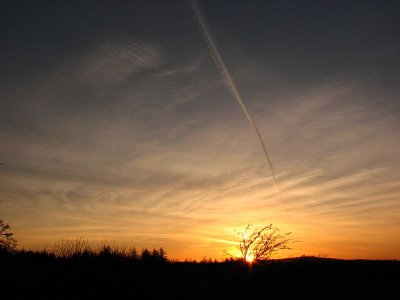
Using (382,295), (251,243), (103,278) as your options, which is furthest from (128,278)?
(251,243)

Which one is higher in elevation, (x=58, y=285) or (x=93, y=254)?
(x=93, y=254)

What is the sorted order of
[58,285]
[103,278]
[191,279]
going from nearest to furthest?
[58,285], [103,278], [191,279]

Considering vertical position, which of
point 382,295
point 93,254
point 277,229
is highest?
point 277,229

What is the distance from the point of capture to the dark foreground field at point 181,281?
9.50m

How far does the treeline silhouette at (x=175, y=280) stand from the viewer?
9.56 metres

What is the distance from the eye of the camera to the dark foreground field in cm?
950

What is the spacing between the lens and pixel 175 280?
12.1m

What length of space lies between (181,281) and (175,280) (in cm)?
20

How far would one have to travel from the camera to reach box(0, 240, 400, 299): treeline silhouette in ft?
31.4

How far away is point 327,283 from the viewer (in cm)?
1282

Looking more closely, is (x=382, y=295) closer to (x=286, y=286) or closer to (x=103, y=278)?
(x=286, y=286)

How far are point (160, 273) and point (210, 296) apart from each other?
2711mm

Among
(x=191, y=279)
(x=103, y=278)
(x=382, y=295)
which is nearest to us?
(x=103, y=278)

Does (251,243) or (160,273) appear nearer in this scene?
(160,273)
